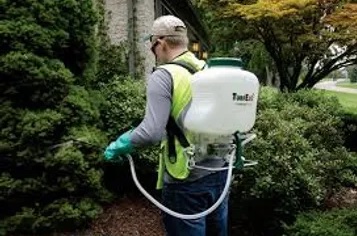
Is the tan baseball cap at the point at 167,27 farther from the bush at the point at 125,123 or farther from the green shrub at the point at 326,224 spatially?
the bush at the point at 125,123

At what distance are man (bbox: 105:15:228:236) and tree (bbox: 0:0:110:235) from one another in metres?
2.27

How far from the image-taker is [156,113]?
2.84m

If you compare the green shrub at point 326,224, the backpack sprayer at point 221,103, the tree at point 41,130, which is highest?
the backpack sprayer at point 221,103

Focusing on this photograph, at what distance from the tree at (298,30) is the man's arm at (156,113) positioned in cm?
967

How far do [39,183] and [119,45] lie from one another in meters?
5.17

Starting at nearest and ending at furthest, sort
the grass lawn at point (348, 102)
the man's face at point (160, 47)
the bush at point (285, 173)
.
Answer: the man's face at point (160, 47) → the bush at point (285, 173) → the grass lawn at point (348, 102)

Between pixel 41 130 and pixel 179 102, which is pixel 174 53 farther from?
pixel 41 130

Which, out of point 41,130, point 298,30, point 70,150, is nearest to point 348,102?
point 298,30

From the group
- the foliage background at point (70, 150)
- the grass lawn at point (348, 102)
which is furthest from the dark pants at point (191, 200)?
the grass lawn at point (348, 102)

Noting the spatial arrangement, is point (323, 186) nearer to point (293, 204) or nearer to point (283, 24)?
point (293, 204)

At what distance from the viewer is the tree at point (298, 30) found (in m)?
12.3

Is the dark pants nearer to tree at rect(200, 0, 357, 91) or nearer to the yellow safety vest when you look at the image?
the yellow safety vest

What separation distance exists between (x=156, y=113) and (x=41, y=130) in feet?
8.13

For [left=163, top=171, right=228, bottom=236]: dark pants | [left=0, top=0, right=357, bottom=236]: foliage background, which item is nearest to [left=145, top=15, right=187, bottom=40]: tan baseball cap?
[left=163, top=171, right=228, bottom=236]: dark pants
